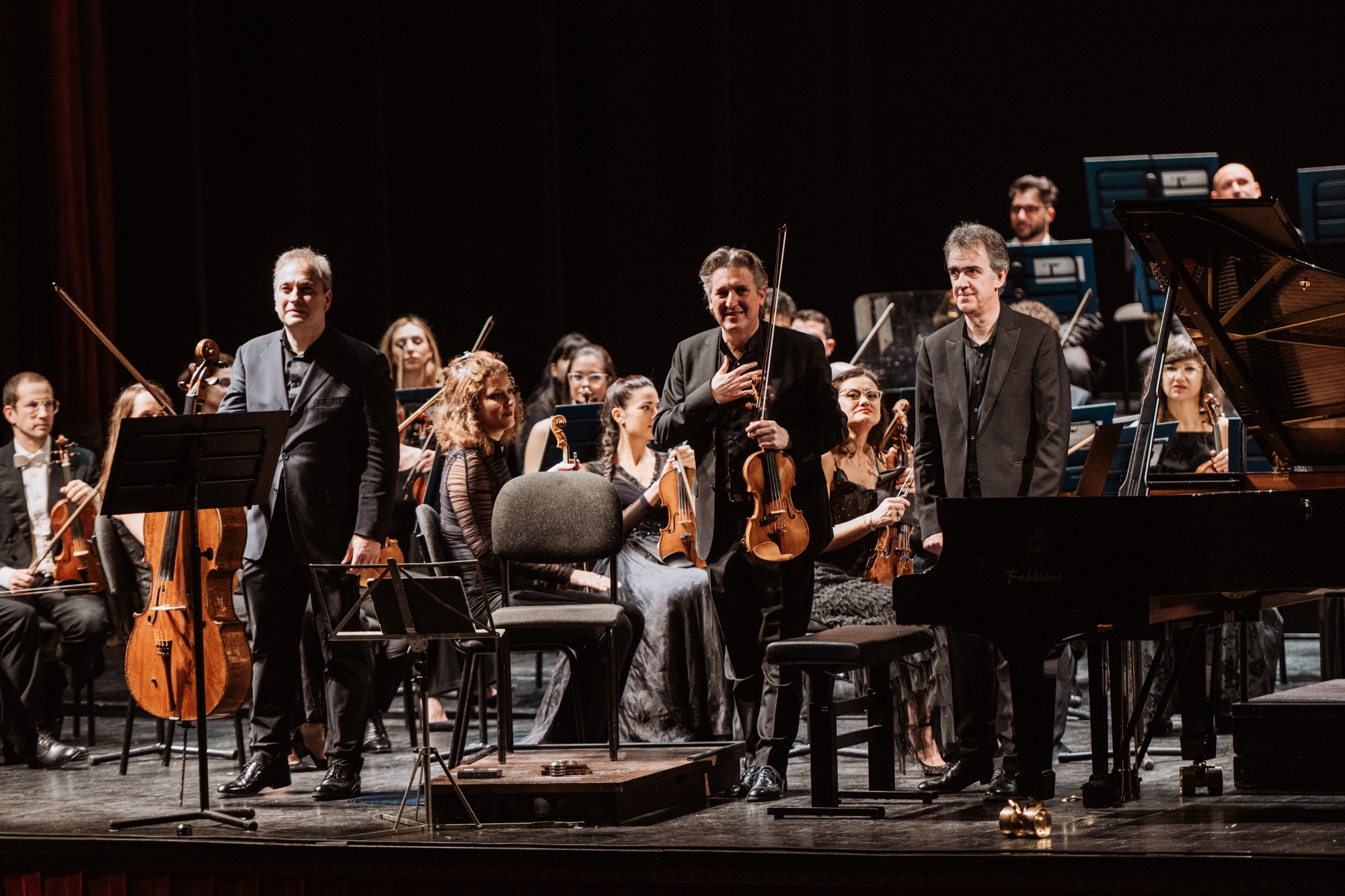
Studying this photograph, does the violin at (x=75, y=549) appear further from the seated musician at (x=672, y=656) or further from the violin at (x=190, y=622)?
the seated musician at (x=672, y=656)

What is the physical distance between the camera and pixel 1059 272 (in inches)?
263

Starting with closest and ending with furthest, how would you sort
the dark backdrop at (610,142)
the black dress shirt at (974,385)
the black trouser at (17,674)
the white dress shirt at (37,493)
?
the black dress shirt at (974,385) < the black trouser at (17,674) < the white dress shirt at (37,493) < the dark backdrop at (610,142)

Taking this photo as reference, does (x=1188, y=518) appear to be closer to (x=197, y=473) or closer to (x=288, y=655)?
(x=197, y=473)

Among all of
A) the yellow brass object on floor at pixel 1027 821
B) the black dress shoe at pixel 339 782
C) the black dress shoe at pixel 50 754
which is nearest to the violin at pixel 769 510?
the yellow brass object on floor at pixel 1027 821

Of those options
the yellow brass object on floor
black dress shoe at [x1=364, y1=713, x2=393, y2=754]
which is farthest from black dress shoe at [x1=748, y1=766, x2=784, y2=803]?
black dress shoe at [x1=364, y1=713, x2=393, y2=754]

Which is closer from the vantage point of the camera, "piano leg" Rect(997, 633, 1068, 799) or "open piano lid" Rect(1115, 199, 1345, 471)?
"piano leg" Rect(997, 633, 1068, 799)

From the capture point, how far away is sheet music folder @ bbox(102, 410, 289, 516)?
380 cm

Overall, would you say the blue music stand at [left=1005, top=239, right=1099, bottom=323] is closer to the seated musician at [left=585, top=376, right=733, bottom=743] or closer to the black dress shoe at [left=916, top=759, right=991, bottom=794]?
the seated musician at [left=585, top=376, right=733, bottom=743]

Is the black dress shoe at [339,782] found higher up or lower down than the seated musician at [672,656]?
lower down

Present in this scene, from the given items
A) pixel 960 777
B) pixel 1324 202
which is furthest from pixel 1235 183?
pixel 960 777

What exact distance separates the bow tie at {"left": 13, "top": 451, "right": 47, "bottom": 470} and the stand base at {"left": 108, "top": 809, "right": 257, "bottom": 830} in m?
2.26

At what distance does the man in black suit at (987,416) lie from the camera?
4.21 metres

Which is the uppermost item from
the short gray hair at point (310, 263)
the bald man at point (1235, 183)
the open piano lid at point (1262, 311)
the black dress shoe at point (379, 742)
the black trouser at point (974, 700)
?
the bald man at point (1235, 183)

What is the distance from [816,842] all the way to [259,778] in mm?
1795
